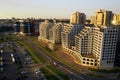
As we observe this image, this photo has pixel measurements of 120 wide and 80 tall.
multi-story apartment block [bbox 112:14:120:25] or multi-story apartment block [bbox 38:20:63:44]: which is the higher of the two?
multi-story apartment block [bbox 112:14:120:25]

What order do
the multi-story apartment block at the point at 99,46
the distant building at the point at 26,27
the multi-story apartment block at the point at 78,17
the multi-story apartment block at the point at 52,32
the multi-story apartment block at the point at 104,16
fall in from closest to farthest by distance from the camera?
the multi-story apartment block at the point at 99,46 < the multi-story apartment block at the point at 52,32 < the multi-story apartment block at the point at 104,16 < the multi-story apartment block at the point at 78,17 < the distant building at the point at 26,27

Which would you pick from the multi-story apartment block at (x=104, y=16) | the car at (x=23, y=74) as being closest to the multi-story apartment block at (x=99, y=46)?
the car at (x=23, y=74)

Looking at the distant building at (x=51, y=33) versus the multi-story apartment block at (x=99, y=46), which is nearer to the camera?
the multi-story apartment block at (x=99, y=46)

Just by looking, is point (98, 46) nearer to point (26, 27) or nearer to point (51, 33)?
point (51, 33)

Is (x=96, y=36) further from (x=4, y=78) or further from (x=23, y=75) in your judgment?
(x=4, y=78)

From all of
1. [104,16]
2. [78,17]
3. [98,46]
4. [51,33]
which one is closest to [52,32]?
[51,33]

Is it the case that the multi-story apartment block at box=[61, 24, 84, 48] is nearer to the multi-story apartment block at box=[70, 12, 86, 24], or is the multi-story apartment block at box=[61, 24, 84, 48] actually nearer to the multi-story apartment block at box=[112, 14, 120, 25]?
the multi-story apartment block at box=[70, 12, 86, 24]

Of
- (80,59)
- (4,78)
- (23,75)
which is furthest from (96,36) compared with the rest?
(4,78)

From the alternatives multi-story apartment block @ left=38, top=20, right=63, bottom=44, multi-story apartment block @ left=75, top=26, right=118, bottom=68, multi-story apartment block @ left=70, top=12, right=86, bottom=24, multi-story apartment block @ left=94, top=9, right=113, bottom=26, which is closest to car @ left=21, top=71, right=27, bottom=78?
multi-story apartment block @ left=75, top=26, right=118, bottom=68

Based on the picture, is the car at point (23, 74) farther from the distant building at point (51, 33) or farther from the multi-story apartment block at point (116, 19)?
the multi-story apartment block at point (116, 19)

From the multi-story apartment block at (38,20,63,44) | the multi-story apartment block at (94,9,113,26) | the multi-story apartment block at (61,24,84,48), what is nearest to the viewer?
the multi-story apartment block at (61,24,84,48)

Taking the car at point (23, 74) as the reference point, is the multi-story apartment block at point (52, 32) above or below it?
above
